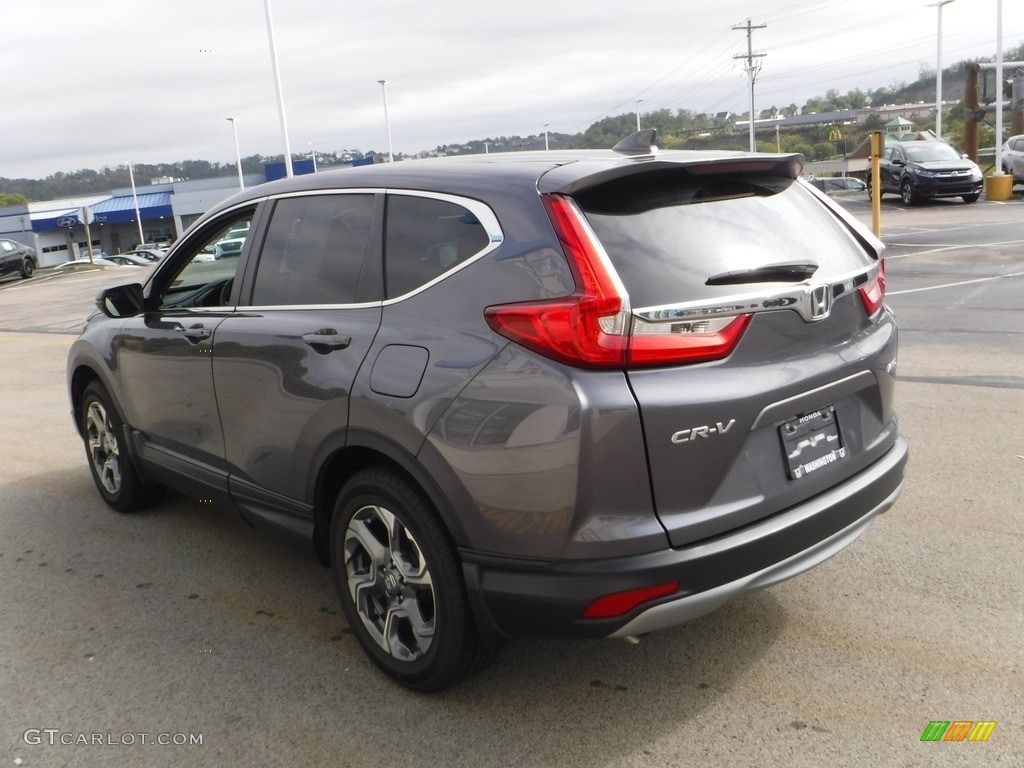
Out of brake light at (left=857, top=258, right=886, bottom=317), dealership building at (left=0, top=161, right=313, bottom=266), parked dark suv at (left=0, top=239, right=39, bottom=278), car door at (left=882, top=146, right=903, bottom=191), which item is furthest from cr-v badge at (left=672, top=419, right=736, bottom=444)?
dealership building at (left=0, top=161, right=313, bottom=266)

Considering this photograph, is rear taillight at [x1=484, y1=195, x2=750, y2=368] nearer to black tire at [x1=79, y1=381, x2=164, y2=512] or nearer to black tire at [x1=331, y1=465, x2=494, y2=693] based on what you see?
black tire at [x1=331, y1=465, x2=494, y2=693]

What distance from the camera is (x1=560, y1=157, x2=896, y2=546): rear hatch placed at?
281 centimetres

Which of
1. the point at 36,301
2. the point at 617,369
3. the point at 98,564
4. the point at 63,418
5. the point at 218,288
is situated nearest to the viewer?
the point at 617,369

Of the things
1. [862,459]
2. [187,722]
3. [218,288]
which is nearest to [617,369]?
[862,459]

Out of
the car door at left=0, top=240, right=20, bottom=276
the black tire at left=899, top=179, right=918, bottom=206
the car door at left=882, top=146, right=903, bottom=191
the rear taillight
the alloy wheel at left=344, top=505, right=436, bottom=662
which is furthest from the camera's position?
the car door at left=0, top=240, right=20, bottom=276

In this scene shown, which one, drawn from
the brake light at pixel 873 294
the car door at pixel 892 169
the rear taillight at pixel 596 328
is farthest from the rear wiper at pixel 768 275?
the car door at pixel 892 169

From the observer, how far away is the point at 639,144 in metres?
3.52

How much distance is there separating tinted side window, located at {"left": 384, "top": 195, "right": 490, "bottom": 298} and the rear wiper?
29.1 inches

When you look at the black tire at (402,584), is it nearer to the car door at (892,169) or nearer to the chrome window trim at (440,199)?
the chrome window trim at (440,199)

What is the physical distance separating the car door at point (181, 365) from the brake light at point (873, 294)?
251 centimetres

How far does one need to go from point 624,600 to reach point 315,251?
6.11ft

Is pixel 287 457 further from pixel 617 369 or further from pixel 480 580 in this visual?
pixel 617 369

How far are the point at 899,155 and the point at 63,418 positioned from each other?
2610 cm

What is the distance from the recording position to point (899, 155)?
93.2 feet
